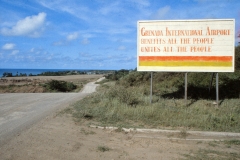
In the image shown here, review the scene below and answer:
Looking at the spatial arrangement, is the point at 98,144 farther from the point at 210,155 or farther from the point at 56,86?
the point at 56,86

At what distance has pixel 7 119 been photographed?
8930 mm

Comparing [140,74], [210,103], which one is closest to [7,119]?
[210,103]

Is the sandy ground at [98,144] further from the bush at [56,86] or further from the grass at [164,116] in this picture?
the bush at [56,86]

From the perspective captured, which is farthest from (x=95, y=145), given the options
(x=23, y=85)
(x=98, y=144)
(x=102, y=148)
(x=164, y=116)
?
(x=23, y=85)

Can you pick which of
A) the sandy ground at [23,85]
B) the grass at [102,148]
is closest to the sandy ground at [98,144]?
the grass at [102,148]

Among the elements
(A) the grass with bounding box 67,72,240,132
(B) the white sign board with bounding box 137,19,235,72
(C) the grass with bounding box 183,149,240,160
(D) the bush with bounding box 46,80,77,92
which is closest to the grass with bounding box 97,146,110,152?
(C) the grass with bounding box 183,149,240,160

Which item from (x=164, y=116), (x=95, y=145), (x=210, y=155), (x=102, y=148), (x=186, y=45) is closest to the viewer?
(x=210, y=155)

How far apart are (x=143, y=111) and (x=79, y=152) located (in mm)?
4625

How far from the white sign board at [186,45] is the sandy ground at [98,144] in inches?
212

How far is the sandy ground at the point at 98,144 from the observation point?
5.50m

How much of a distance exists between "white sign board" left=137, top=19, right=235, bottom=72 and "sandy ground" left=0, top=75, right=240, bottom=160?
17.7 feet

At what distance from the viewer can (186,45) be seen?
11.9 meters

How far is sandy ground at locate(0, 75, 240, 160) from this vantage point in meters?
5.50

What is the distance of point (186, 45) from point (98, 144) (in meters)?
7.54
